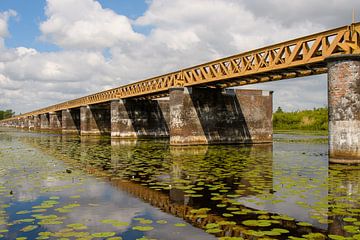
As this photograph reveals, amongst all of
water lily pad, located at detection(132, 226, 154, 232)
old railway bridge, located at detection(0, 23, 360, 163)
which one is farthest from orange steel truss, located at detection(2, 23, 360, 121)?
water lily pad, located at detection(132, 226, 154, 232)

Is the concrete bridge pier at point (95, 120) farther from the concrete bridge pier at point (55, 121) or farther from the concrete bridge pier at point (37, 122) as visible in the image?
the concrete bridge pier at point (37, 122)

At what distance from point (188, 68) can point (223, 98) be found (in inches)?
147

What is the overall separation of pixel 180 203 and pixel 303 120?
194 feet

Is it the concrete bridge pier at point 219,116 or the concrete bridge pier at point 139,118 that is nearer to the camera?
the concrete bridge pier at point 219,116

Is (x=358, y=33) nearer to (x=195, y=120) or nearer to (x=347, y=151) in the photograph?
(x=347, y=151)

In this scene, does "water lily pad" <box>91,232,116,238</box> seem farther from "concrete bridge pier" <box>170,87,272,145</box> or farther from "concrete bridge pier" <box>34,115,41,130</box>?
"concrete bridge pier" <box>34,115,41,130</box>

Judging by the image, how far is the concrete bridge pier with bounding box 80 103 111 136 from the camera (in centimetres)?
4750

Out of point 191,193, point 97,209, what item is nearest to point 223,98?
point 191,193

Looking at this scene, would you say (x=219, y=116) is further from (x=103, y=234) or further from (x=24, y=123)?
(x=24, y=123)

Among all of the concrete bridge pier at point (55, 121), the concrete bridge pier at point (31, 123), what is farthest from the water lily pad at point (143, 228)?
the concrete bridge pier at point (31, 123)

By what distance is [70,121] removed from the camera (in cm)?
5925

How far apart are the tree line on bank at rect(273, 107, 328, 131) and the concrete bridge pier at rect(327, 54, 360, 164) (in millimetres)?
45088

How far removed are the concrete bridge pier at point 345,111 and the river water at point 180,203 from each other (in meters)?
1.01

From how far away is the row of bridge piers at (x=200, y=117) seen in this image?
81.7 feet
